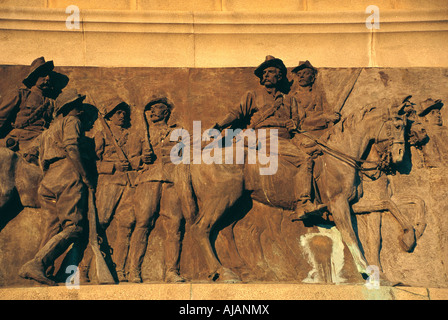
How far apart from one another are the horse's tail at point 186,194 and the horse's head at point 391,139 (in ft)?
8.35

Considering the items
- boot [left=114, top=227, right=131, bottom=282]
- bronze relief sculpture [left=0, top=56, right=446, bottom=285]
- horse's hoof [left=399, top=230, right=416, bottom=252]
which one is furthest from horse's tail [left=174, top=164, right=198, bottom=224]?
horse's hoof [left=399, top=230, right=416, bottom=252]

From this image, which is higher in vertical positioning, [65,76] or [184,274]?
[65,76]

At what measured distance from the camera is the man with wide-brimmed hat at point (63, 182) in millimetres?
11141

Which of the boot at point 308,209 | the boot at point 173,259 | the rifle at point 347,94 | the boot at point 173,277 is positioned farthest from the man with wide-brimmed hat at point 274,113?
the boot at point 173,277

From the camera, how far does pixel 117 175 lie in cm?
1174

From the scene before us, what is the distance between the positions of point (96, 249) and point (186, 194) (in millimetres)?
1352

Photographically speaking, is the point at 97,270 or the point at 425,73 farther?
the point at 425,73

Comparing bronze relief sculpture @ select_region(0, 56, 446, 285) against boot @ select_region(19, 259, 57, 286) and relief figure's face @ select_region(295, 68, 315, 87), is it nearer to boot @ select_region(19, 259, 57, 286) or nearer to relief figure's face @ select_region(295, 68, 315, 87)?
boot @ select_region(19, 259, 57, 286)

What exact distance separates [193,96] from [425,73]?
10.9ft

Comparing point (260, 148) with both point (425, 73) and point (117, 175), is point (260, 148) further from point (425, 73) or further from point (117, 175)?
point (425, 73)

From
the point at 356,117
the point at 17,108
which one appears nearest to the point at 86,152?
the point at 17,108

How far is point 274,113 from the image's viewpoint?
1195 centimetres

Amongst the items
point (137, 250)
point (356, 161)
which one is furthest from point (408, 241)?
point (137, 250)

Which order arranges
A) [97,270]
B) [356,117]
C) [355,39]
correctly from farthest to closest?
[355,39], [356,117], [97,270]
